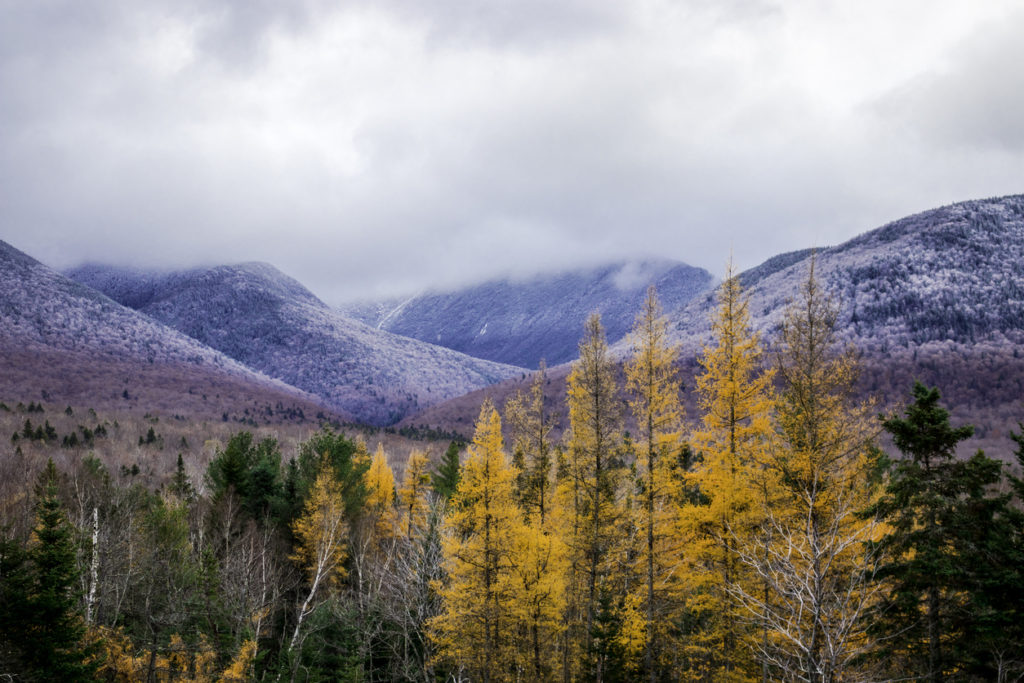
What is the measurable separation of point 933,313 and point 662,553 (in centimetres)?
13391

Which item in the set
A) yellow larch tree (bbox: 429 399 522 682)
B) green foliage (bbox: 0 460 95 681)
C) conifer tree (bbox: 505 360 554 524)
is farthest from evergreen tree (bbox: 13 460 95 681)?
conifer tree (bbox: 505 360 554 524)

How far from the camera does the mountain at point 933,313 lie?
9406 centimetres

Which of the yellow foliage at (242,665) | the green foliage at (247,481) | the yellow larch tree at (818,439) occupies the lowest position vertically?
the yellow foliage at (242,665)

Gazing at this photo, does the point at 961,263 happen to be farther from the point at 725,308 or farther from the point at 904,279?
the point at 725,308

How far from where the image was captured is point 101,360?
131 metres

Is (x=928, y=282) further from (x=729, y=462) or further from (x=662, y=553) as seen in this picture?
(x=729, y=462)

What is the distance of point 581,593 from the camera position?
22547 millimetres

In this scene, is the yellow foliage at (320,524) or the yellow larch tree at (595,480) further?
the yellow foliage at (320,524)

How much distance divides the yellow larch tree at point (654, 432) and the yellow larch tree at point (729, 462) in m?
0.84

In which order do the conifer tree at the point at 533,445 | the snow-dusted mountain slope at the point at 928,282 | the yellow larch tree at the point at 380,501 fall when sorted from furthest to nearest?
the snow-dusted mountain slope at the point at 928,282, the yellow larch tree at the point at 380,501, the conifer tree at the point at 533,445

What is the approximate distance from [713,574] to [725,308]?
8168 millimetres

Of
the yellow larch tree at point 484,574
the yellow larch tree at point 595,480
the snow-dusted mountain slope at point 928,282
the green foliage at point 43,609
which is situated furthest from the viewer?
the snow-dusted mountain slope at point 928,282

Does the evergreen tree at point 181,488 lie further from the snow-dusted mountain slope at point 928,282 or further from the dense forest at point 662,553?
the snow-dusted mountain slope at point 928,282

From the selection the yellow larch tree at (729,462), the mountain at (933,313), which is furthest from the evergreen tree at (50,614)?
the mountain at (933,313)
